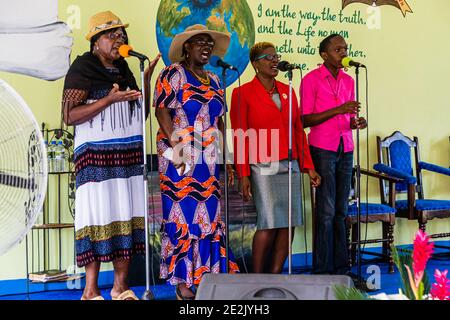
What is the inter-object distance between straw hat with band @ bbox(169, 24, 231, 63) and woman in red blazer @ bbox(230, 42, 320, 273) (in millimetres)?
223

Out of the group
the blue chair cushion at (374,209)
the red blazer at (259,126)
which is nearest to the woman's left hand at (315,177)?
the red blazer at (259,126)

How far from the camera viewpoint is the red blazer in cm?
433

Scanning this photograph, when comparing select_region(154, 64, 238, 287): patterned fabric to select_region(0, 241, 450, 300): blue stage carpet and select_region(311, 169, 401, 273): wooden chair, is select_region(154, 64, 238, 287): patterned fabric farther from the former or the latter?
select_region(311, 169, 401, 273): wooden chair

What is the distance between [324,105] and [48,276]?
2.01 metres

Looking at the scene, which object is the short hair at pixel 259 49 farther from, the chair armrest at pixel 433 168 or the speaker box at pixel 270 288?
the speaker box at pixel 270 288

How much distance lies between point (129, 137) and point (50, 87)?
823 millimetres

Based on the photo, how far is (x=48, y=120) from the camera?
4457mm

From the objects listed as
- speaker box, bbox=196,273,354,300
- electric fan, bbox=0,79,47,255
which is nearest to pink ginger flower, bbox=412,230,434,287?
speaker box, bbox=196,273,354,300

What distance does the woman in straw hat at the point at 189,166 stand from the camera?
12.9ft

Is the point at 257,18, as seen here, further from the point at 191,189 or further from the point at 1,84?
the point at 1,84

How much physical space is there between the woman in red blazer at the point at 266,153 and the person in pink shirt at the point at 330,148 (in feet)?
0.60

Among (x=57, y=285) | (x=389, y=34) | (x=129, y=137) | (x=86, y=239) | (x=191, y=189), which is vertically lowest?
(x=57, y=285)

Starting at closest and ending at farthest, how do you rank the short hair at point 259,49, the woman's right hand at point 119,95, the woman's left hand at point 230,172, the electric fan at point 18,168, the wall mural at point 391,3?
the electric fan at point 18,168
the woman's right hand at point 119,95
the woman's left hand at point 230,172
the short hair at point 259,49
the wall mural at point 391,3
